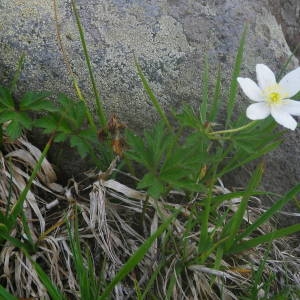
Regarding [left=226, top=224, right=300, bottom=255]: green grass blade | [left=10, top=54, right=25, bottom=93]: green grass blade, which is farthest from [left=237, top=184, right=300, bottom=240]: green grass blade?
[left=10, top=54, right=25, bottom=93]: green grass blade

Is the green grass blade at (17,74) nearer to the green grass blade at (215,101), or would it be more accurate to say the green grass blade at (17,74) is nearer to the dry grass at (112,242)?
the dry grass at (112,242)

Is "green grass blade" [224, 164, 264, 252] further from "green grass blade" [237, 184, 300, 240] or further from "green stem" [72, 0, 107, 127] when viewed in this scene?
"green stem" [72, 0, 107, 127]

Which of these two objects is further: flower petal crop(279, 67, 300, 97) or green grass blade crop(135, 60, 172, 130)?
green grass blade crop(135, 60, 172, 130)

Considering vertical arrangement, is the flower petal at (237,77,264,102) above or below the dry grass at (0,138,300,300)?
above

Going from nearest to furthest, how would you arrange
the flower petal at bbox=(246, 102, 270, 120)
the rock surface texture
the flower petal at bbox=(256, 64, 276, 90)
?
the flower petal at bbox=(246, 102, 270, 120) → the flower petal at bbox=(256, 64, 276, 90) → the rock surface texture

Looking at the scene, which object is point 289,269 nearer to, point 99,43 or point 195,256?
point 195,256

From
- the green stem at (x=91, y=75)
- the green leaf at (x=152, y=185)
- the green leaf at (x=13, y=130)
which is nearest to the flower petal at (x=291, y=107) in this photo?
the green leaf at (x=152, y=185)

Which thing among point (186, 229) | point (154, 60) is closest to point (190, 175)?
point (186, 229)
